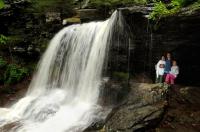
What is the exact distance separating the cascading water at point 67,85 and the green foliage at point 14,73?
0.98m

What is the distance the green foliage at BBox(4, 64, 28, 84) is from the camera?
18.6 metres

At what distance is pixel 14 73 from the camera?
18.7 meters

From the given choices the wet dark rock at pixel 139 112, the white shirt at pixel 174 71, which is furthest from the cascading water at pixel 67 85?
the white shirt at pixel 174 71

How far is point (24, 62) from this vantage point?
1961 cm

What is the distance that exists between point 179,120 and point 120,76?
3.81 meters

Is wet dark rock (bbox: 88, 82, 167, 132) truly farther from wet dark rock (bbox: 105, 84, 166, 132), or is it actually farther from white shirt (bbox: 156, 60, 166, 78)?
white shirt (bbox: 156, 60, 166, 78)

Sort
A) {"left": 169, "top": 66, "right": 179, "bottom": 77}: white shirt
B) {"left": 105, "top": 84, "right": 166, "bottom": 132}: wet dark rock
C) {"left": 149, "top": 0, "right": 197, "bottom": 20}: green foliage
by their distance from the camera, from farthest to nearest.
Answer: {"left": 149, "top": 0, "right": 197, "bottom": 20}: green foliage
{"left": 169, "top": 66, "right": 179, "bottom": 77}: white shirt
{"left": 105, "top": 84, "right": 166, "bottom": 132}: wet dark rock

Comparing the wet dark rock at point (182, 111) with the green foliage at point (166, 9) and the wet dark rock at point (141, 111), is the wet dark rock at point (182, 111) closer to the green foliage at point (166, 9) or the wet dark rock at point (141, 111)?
the wet dark rock at point (141, 111)

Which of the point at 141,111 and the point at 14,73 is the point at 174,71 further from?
the point at 14,73

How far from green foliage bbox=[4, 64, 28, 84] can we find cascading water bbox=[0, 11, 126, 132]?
98cm

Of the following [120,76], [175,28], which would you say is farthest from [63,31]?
[175,28]

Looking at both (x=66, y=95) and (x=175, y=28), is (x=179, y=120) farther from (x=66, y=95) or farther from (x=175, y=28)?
(x=66, y=95)

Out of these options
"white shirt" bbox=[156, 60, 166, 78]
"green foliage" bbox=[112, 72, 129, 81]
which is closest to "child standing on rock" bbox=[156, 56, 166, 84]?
"white shirt" bbox=[156, 60, 166, 78]

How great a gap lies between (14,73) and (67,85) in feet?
12.6
